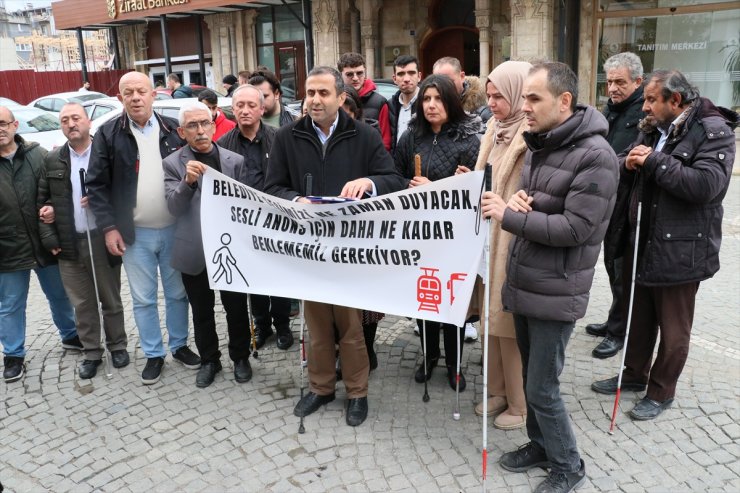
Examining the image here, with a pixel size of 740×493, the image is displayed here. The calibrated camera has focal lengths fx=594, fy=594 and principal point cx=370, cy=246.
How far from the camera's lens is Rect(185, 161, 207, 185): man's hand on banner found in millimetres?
3959

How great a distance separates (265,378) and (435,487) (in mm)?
1810

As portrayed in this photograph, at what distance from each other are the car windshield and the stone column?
1157 centimetres

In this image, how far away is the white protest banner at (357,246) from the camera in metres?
3.28

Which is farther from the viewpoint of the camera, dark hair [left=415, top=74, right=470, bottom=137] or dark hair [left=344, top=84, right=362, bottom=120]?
dark hair [left=344, top=84, right=362, bottom=120]

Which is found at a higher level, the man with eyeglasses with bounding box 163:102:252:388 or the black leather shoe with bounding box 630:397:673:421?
the man with eyeglasses with bounding box 163:102:252:388

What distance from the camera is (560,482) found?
3.06 meters

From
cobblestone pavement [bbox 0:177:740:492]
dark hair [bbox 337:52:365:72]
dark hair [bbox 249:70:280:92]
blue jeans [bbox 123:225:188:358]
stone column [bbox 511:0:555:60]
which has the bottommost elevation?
cobblestone pavement [bbox 0:177:740:492]

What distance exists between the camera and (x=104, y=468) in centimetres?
351

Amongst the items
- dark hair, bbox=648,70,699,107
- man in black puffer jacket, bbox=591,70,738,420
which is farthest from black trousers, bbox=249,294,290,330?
dark hair, bbox=648,70,699,107

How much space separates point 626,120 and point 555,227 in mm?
2493

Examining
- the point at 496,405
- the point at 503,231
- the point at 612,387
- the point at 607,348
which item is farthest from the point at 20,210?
the point at 607,348

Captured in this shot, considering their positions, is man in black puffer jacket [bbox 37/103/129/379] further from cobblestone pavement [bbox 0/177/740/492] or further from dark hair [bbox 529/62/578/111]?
dark hair [bbox 529/62/578/111]

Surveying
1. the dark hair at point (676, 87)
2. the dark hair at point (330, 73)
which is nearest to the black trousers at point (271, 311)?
the dark hair at point (330, 73)

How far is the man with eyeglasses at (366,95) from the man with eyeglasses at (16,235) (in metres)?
2.81
